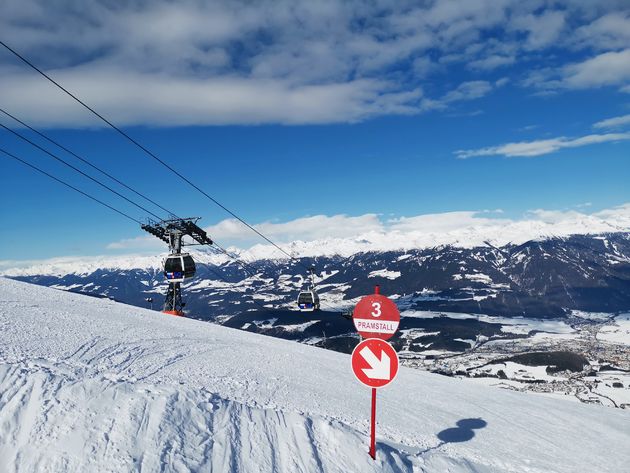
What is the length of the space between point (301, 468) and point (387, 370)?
2.58m

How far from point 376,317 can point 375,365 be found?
0.95m

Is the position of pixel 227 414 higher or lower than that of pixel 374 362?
lower

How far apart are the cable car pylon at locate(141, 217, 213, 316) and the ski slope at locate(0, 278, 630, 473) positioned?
64.3ft

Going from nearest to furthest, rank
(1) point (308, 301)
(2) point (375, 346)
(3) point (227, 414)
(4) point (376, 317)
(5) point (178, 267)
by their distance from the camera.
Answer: (3) point (227, 414), (2) point (375, 346), (4) point (376, 317), (5) point (178, 267), (1) point (308, 301)

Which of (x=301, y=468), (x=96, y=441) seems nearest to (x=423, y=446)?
(x=301, y=468)

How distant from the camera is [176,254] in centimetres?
3709

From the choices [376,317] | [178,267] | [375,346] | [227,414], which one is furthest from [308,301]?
[227,414]

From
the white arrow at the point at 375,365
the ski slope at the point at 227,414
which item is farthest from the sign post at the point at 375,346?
the ski slope at the point at 227,414

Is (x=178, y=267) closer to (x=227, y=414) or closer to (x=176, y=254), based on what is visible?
(x=176, y=254)

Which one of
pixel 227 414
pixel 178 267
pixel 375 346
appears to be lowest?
pixel 227 414

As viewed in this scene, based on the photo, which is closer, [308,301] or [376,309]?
[376,309]

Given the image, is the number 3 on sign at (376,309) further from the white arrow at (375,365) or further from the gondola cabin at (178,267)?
the gondola cabin at (178,267)

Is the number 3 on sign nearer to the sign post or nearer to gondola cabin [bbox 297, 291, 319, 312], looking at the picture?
the sign post

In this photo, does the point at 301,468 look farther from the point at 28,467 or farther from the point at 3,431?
the point at 3,431
